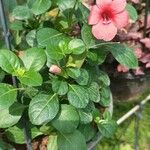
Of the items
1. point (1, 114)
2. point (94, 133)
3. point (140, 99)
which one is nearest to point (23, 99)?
point (1, 114)

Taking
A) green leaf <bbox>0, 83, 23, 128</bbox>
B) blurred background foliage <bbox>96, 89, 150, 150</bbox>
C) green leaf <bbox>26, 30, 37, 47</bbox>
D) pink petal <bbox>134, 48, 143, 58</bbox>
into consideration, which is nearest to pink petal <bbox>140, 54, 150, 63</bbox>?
pink petal <bbox>134, 48, 143, 58</bbox>

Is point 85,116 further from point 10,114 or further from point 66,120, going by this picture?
point 10,114

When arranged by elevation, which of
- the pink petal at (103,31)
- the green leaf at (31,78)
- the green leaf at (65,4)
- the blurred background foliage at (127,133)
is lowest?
the blurred background foliage at (127,133)

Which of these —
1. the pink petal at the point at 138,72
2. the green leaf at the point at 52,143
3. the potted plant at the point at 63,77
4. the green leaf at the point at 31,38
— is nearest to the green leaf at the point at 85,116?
the potted plant at the point at 63,77

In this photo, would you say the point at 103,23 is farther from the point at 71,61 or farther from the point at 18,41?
the point at 18,41

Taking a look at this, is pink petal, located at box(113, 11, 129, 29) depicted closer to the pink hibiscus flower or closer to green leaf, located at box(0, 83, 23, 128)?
the pink hibiscus flower

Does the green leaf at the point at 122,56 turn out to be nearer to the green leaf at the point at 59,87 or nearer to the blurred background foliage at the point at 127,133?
the green leaf at the point at 59,87
